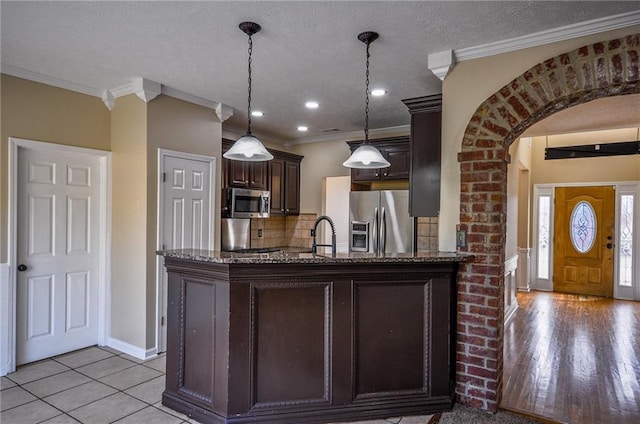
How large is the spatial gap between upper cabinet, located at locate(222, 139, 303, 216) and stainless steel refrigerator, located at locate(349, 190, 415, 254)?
3.96 ft

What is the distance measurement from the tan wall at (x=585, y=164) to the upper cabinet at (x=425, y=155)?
5.07 meters

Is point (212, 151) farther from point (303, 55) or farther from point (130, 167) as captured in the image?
point (303, 55)

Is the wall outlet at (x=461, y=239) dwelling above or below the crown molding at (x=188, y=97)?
below

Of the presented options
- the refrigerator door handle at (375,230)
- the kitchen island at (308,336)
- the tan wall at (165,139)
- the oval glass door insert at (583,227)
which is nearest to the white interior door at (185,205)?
the tan wall at (165,139)

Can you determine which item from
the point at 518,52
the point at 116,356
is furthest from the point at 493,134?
the point at 116,356

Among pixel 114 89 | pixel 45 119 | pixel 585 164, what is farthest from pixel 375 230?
pixel 585 164

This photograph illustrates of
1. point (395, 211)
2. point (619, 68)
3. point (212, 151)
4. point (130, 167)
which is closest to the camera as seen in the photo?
point (619, 68)

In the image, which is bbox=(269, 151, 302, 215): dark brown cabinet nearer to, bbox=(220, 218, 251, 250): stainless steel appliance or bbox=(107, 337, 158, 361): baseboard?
bbox=(220, 218, 251, 250): stainless steel appliance

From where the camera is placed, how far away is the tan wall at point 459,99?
106 inches

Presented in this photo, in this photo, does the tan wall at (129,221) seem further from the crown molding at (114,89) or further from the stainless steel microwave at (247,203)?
the stainless steel microwave at (247,203)

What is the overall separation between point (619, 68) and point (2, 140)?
4571 mm

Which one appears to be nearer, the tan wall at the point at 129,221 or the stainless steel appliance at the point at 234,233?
the tan wall at the point at 129,221

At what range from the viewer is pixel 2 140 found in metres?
3.22

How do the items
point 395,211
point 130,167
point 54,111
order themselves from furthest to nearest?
point 395,211 < point 130,167 < point 54,111
